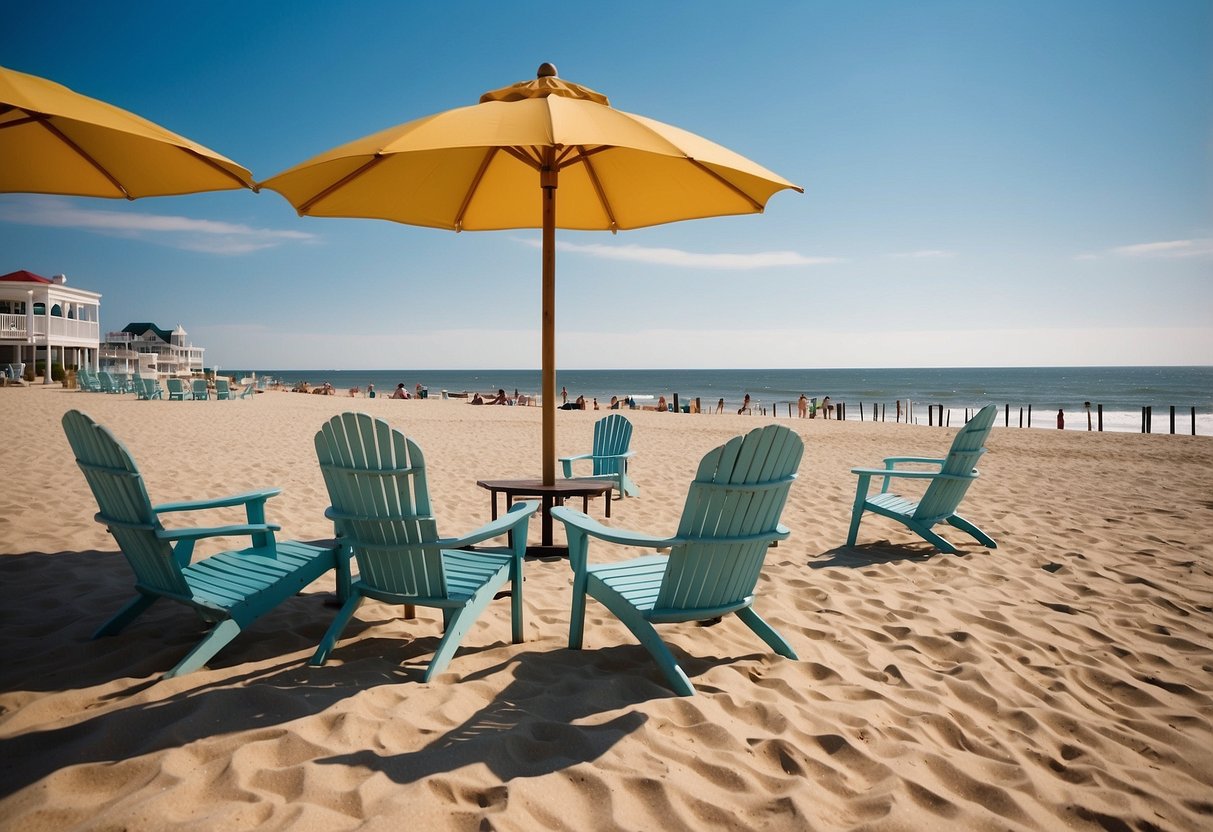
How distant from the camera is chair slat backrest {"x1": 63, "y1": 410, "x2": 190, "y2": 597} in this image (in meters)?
2.39

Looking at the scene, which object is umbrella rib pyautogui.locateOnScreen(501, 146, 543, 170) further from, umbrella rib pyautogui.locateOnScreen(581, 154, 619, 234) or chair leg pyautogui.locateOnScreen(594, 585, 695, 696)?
chair leg pyautogui.locateOnScreen(594, 585, 695, 696)

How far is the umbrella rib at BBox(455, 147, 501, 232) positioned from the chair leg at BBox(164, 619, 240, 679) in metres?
3.18

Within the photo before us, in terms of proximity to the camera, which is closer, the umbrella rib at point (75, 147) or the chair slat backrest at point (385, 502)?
the chair slat backrest at point (385, 502)

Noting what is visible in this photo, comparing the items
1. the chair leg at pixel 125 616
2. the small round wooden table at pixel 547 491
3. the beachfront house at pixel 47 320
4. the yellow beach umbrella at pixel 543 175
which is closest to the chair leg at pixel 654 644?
the small round wooden table at pixel 547 491

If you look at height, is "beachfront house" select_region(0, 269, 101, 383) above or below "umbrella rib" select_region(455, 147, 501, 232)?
above

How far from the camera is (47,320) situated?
2838 cm

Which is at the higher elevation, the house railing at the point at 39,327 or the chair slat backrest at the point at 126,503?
the house railing at the point at 39,327

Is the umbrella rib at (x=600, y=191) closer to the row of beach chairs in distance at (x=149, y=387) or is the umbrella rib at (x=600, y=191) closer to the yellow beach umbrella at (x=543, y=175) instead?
the yellow beach umbrella at (x=543, y=175)

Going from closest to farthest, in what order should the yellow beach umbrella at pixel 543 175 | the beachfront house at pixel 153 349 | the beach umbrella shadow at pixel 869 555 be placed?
the yellow beach umbrella at pixel 543 175 < the beach umbrella shadow at pixel 869 555 < the beachfront house at pixel 153 349

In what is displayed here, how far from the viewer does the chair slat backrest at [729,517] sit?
241 cm

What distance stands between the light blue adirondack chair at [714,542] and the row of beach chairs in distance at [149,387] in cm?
2127

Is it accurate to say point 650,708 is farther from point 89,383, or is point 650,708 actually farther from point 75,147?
point 89,383

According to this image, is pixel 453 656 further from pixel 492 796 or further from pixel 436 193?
pixel 436 193

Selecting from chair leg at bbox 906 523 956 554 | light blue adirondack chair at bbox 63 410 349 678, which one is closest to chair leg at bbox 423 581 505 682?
light blue adirondack chair at bbox 63 410 349 678
